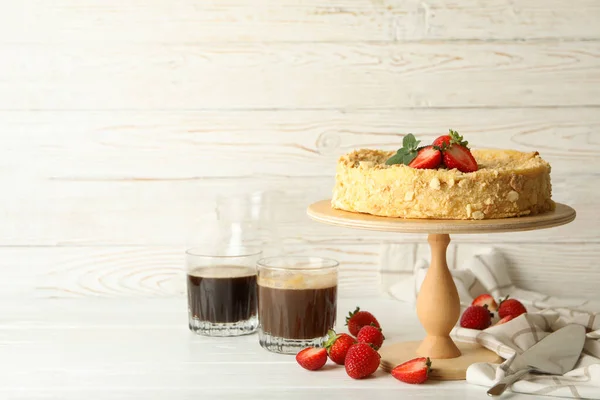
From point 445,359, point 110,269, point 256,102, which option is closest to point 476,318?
point 445,359

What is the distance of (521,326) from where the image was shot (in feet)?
4.93

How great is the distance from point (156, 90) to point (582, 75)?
39.4 inches

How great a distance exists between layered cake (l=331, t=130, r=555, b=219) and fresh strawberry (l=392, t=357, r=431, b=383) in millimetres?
241

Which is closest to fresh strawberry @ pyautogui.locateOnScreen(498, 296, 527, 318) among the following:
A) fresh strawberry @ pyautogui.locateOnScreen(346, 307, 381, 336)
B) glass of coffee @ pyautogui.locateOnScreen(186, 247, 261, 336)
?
fresh strawberry @ pyautogui.locateOnScreen(346, 307, 381, 336)

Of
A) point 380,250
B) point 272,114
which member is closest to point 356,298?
point 380,250

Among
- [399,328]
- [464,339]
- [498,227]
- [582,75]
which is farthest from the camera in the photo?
[582,75]

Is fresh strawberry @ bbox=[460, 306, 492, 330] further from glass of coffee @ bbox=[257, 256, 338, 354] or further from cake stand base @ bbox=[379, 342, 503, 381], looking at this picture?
glass of coffee @ bbox=[257, 256, 338, 354]

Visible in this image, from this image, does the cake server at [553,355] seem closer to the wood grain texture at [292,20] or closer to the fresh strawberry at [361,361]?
Answer: the fresh strawberry at [361,361]

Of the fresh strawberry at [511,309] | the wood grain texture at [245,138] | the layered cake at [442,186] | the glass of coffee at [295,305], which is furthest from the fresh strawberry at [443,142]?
the wood grain texture at [245,138]

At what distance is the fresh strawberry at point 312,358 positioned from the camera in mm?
1368

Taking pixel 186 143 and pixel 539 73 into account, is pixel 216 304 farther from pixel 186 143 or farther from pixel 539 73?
pixel 539 73

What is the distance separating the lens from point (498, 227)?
47.8 inches

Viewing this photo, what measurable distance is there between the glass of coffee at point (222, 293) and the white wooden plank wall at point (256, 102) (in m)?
0.34

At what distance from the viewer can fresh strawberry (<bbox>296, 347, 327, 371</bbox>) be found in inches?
53.9
